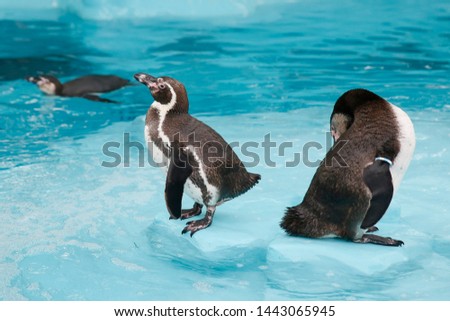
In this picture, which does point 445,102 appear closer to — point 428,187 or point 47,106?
point 428,187

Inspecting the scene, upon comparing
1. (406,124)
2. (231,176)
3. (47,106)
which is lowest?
(47,106)

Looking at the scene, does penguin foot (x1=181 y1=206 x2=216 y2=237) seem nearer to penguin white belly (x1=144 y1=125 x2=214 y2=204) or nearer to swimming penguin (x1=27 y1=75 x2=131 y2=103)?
penguin white belly (x1=144 y1=125 x2=214 y2=204)

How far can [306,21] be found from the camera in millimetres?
10594

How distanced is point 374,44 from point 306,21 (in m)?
1.63

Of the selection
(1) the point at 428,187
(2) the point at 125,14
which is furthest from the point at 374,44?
(1) the point at 428,187

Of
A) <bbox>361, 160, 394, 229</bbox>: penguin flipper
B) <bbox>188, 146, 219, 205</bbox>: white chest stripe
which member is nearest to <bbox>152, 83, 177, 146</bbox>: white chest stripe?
<bbox>188, 146, 219, 205</bbox>: white chest stripe

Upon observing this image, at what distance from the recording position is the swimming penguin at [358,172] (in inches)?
124

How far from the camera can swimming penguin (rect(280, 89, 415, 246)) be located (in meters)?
3.15

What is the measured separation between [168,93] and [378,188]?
112 cm

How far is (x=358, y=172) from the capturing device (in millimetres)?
3242

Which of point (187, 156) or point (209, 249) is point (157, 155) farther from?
point (209, 249)

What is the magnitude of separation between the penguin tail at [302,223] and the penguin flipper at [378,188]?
32 cm

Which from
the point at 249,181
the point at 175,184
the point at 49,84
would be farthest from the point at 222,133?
the point at 175,184

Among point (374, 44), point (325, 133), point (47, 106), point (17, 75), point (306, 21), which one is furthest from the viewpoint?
point (306, 21)
